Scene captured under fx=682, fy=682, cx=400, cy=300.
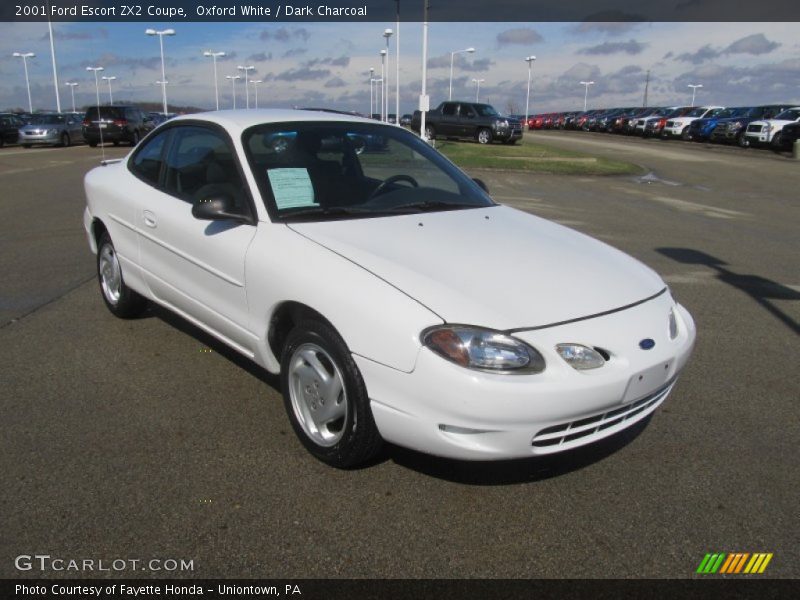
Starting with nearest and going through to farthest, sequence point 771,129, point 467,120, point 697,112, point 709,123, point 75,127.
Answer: point 467,120
point 771,129
point 75,127
point 709,123
point 697,112

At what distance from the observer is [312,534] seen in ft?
8.86

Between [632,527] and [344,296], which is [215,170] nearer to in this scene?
[344,296]

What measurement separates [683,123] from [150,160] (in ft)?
135

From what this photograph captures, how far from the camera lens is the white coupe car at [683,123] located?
40.2 m

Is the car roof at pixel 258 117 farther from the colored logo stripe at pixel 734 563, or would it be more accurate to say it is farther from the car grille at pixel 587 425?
the colored logo stripe at pixel 734 563

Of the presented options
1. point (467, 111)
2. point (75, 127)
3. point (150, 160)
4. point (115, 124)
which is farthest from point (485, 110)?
point (150, 160)

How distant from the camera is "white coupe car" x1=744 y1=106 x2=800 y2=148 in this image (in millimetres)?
30094

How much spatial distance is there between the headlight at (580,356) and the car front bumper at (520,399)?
3 centimetres

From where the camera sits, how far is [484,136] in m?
29.9

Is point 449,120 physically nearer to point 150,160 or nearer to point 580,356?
point 150,160

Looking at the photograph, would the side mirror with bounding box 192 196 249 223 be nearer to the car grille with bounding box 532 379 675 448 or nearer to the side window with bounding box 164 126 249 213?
the side window with bounding box 164 126 249 213

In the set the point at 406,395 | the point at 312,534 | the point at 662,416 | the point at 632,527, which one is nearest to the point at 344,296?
the point at 406,395

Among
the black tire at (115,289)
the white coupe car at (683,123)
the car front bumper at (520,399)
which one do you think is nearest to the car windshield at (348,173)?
the car front bumper at (520,399)
